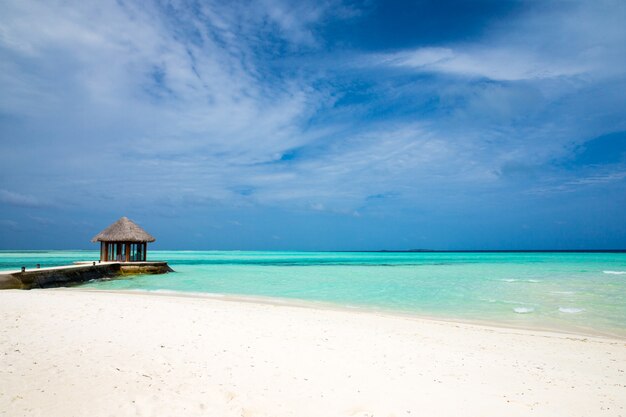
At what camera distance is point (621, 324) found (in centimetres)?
990

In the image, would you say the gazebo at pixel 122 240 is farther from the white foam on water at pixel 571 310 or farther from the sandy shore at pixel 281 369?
the white foam on water at pixel 571 310

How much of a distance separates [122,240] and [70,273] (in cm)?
509

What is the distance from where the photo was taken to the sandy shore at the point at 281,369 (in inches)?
149

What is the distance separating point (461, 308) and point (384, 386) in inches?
353

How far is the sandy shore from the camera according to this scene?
3783 mm

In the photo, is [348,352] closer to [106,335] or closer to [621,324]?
[106,335]

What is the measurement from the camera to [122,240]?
77.2 ft

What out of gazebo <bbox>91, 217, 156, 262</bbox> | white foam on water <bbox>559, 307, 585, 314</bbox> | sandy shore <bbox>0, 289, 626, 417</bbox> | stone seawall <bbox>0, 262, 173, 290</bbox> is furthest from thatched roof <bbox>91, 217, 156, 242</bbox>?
white foam on water <bbox>559, 307, 585, 314</bbox>

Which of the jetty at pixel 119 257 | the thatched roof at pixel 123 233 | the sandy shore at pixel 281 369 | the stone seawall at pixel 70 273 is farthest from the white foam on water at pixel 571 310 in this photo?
the thatched roof at pixel 123 233

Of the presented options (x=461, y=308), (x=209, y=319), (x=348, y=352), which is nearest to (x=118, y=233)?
(x=209, y=319)

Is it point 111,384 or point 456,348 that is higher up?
point 111,384

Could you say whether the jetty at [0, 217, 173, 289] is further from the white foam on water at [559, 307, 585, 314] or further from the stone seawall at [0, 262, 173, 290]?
the white foam on water at [559, 307, 585, 314]

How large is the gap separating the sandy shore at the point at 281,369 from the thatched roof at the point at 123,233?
649 inches

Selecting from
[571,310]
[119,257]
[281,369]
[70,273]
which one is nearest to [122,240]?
[119,257]
